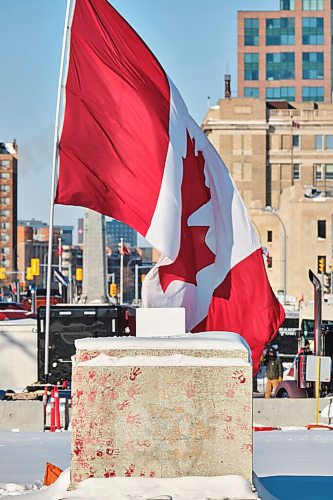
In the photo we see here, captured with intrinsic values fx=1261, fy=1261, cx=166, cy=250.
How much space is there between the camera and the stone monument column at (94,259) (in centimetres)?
3894

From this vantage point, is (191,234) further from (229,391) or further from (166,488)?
(166,488)

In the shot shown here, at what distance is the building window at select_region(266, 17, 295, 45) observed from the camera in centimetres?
16412

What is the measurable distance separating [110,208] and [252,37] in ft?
495

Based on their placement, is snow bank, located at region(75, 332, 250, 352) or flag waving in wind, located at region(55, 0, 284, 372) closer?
snow bank, located at region(75, 332, 250, 352)

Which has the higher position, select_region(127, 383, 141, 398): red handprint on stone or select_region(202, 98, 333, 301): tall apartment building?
select_region(202, 98, 333, 301): tall apartment building

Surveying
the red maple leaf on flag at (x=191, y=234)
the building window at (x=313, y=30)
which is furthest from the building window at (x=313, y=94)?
the red maple leaf on flag at (x=191, y=234)

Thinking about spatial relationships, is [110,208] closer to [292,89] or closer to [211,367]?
[211,367]

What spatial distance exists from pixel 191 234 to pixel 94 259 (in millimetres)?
21477

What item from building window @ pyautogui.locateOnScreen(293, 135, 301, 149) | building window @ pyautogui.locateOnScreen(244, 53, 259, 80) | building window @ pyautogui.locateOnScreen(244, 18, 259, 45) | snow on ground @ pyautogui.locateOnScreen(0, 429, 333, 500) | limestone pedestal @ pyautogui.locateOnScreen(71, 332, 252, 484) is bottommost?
snow on ground @ pyautogui.locateOnScreen(0, 429, 333, 500)

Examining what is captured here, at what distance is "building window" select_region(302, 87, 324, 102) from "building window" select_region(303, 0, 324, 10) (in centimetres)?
1050

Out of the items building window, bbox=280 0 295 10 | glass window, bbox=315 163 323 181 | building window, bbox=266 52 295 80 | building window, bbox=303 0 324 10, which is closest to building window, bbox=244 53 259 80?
building window, bbox=266 52 295 80

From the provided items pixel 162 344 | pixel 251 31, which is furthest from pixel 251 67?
pixel 162 344

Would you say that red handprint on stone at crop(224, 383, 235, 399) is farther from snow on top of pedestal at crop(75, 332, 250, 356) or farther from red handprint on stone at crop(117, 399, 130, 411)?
red handprint on stone at crop(117, 399, 130, 411)

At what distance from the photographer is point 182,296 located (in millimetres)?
17594
